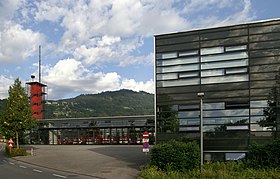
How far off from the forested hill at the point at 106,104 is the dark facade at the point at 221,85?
257 feet

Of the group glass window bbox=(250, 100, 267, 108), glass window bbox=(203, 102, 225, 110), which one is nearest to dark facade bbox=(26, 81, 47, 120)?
glass window bbox=(203, 102, 225, 110)

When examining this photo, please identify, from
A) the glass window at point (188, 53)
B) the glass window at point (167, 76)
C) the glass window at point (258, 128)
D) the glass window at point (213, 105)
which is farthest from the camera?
the glass window at point (167, 76)

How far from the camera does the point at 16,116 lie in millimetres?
33000

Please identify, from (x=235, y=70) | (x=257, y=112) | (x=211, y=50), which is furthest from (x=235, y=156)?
(x=211, y=50)

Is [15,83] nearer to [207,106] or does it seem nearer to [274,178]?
[207,106]

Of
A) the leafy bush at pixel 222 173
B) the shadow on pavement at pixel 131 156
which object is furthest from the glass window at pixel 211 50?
the shadow on pavement at pixel 131 156

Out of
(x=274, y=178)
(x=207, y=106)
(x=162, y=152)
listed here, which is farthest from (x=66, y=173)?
(x=274, y=178)

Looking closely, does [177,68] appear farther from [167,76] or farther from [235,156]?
[235,156]

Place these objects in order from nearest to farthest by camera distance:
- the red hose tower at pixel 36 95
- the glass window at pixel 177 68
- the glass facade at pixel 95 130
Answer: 1. the glass window at pixel 177 68
2. the glass facade at pixel 95 130
3. the red hose tower at pixel 36 95

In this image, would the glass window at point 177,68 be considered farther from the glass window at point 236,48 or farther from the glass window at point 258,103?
the glass window at point 258,103

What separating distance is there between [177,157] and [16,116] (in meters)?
21.8

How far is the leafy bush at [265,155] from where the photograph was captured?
1541 centimetres

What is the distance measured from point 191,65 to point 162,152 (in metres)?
6.51

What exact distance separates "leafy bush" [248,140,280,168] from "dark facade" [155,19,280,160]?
3.14 m
